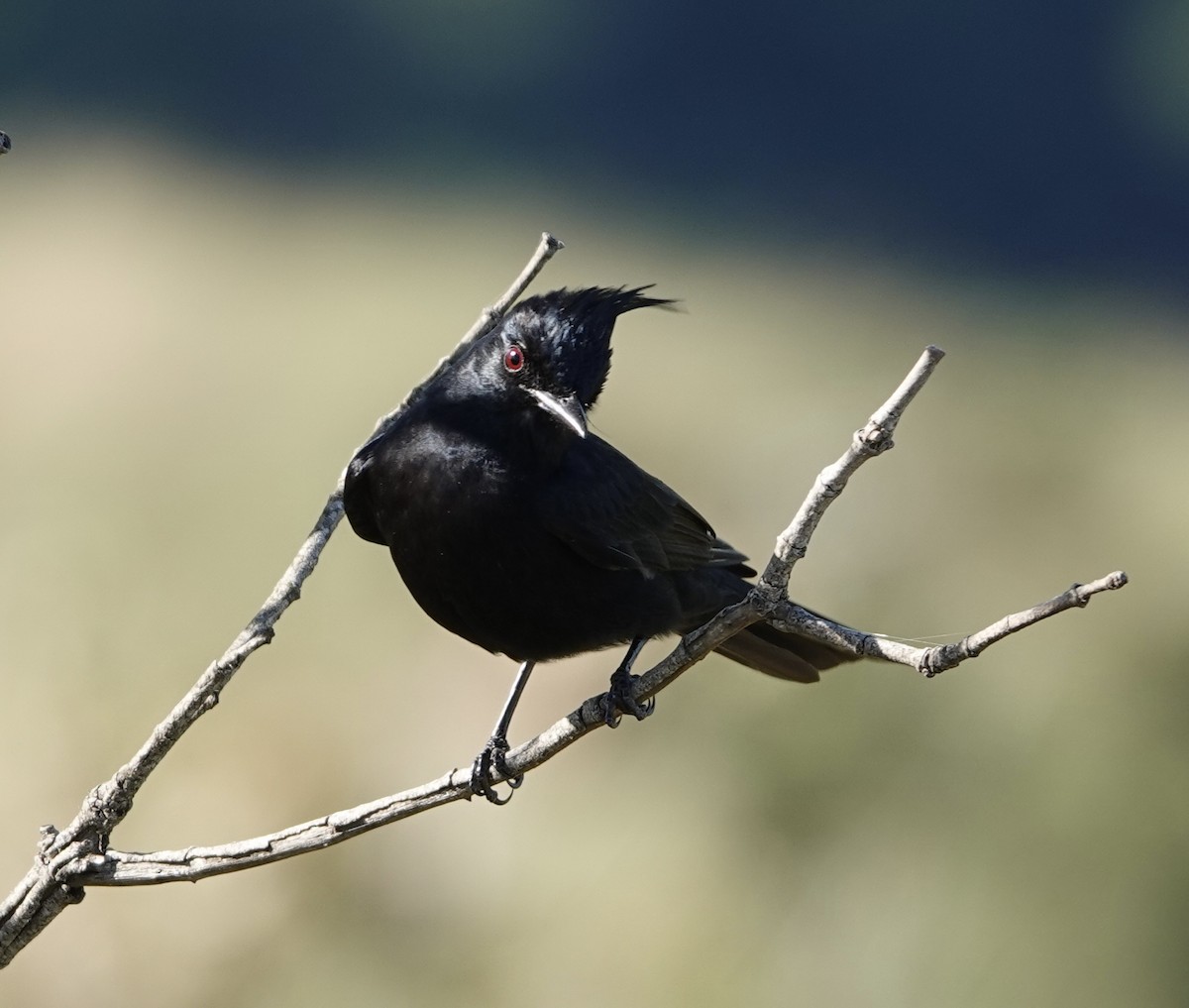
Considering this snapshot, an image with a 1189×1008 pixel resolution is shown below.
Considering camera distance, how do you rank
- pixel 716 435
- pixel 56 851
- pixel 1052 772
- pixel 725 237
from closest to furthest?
pixel 56 851 → pixel 1052 772 → pixel 716 435 → pixel 725 237

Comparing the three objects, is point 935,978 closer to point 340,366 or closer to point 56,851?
point 56,851

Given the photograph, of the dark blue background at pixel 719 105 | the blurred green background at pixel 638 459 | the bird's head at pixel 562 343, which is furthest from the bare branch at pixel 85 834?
the dark blue background at pixel 719 105

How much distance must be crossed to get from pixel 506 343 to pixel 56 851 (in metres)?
2.01

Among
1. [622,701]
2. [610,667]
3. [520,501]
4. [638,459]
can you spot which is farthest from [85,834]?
[638,459]

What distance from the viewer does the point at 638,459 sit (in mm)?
9023

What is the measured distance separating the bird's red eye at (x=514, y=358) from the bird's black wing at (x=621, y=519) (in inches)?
13.6

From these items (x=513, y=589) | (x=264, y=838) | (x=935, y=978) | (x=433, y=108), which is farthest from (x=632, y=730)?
(x=433, y=108)

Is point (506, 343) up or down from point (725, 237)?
down

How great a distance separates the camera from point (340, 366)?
33.0ft

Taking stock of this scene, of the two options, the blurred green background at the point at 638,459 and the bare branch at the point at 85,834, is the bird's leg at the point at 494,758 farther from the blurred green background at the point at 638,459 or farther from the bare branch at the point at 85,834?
the blurred green background at the point at 638,459

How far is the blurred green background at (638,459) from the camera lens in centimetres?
672

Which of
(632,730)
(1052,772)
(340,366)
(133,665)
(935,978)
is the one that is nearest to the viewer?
(935,978)

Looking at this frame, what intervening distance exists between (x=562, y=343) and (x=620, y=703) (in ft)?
3.37

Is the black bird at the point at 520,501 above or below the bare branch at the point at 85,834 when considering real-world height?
above
